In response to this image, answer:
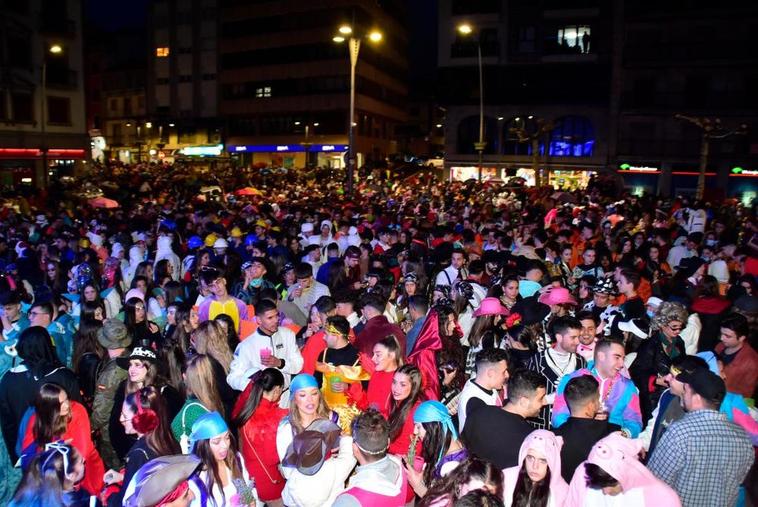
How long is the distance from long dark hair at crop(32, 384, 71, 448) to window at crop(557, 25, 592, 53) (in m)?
44.9

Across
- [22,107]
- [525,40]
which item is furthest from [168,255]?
[525,40]

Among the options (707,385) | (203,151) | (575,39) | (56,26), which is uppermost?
(575,39)

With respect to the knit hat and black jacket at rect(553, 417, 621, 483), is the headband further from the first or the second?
the knit hat

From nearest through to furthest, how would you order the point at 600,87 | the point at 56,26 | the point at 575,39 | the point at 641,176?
the point at 56,26 → the point at 641,176 → the point at 600,87 → the point at 575,39

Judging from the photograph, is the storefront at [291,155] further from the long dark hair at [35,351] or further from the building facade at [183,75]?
the long dark hair at [35,351]

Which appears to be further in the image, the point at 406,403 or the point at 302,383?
the point at 406,403

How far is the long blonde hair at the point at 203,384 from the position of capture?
4605 mm

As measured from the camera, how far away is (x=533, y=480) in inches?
134

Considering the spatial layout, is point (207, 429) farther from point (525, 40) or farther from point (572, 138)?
point (525, 40)

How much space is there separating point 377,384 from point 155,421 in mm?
1933

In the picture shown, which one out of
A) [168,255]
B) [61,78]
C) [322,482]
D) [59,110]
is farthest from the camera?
[59,110]

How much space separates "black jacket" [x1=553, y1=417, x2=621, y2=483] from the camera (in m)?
3.93

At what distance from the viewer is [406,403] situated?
4641mm

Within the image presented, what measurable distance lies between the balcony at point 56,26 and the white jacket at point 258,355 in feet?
125
